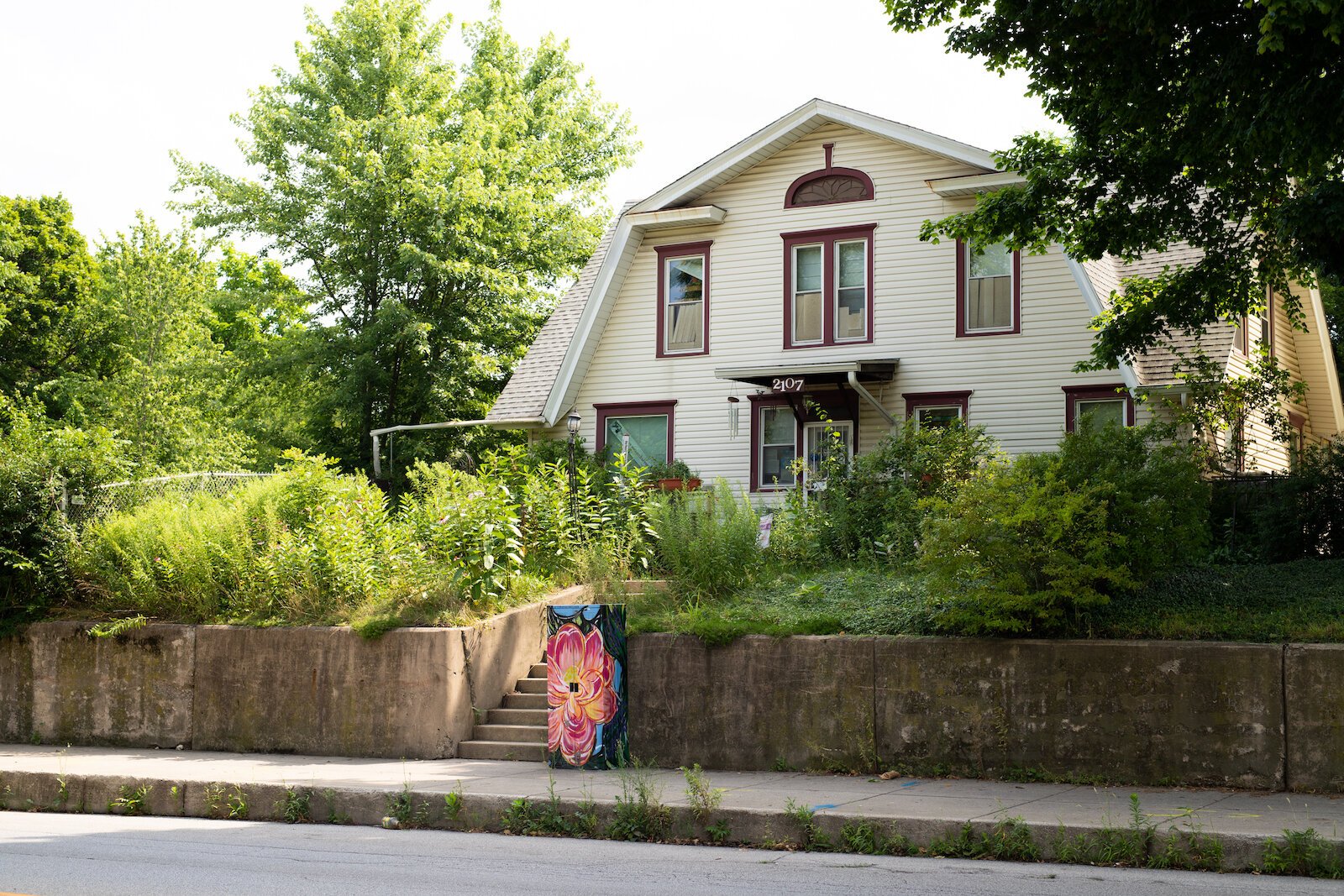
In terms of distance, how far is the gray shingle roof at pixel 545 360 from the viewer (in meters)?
23.6

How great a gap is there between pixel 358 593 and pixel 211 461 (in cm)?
2214

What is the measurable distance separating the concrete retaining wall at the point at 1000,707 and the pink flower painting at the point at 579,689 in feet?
1.70

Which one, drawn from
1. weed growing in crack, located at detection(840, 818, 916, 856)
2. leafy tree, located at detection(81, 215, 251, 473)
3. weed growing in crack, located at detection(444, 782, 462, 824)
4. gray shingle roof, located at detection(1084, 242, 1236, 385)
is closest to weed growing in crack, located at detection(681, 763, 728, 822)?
weed growing in crack, located at detection(840, 818, 916, 856)

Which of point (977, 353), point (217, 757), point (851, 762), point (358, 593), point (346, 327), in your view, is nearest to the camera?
point (851, 762)

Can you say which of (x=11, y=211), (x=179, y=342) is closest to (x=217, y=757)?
→ (x=179, y=342)

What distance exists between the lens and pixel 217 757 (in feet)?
41.8

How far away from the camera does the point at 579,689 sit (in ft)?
37.8

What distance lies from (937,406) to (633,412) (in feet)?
18.9

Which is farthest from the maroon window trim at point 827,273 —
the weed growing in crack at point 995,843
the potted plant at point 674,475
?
the weed growing in crack at point 995,843

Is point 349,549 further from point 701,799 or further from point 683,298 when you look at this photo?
point 683,298

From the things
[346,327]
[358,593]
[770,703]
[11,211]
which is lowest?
[770,703]

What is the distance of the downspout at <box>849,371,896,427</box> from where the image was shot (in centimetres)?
2088

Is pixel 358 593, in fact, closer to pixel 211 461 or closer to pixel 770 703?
pixel 770 703

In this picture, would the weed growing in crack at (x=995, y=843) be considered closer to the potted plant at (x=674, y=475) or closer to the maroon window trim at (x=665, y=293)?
the potted plant at (x=674, y=475)
